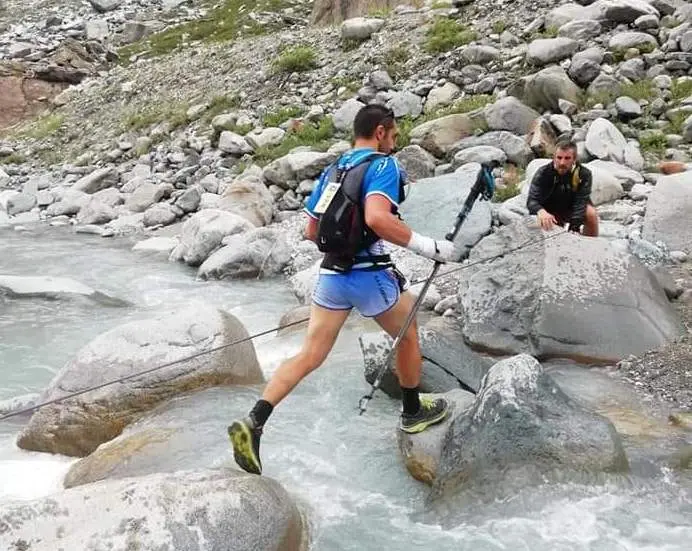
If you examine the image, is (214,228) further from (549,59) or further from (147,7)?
(147,7)

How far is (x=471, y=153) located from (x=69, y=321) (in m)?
7.22

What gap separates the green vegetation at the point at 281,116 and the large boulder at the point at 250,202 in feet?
16.7

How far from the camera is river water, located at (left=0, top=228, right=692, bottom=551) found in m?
4.59

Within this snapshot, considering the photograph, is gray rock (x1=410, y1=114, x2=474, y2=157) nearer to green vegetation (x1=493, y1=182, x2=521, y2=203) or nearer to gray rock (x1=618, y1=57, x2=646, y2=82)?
green vegetation (x1=493, y1=182, x2=521, y2=203)

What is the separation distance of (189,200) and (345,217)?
12.1 metres

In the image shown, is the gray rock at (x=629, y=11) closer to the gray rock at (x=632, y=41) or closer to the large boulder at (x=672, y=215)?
the gray rock at (x=632, y=41)

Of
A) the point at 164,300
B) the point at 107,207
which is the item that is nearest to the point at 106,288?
the point at 164,300

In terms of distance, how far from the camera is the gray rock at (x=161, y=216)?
53.1 feet

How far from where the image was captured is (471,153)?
13180 millimetres

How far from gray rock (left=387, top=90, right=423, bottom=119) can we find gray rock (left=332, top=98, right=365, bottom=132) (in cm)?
83

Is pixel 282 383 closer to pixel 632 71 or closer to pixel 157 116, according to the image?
pixel 632 71

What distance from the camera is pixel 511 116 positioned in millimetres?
14180

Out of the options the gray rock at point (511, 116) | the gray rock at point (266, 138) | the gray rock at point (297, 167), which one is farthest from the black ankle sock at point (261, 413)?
the gray rock at point (266, 138)

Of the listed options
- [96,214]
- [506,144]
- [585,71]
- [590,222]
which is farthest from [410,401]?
[96,214]
